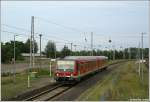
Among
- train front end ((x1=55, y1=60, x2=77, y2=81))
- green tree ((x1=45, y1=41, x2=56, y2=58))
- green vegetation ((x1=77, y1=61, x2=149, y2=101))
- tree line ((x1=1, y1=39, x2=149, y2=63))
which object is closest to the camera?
green vegetation ((x1=77, y1=61, x2=149, y2=101))

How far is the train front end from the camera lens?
30891mm

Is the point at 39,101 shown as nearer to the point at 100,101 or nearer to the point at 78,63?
the point at 100,101

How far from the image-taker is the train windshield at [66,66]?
31.3 m

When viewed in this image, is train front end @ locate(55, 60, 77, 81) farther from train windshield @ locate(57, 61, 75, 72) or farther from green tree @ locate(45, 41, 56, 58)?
green tree @ locate(45, 41, 56, 58)

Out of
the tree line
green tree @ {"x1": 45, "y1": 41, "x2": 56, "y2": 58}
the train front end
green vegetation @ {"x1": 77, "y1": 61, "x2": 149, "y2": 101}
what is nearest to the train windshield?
the train front end

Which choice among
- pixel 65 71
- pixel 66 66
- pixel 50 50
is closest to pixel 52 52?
pixel 50 50

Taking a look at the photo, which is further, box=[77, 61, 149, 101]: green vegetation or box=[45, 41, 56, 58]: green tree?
box=[45, 41, 56, 58]: green tree

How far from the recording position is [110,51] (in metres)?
146

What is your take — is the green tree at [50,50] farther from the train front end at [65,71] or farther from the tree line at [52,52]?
the train front end at [65,71]

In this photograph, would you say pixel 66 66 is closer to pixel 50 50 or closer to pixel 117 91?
pixel 117 91

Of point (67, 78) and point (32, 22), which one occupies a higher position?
point (32, 22)

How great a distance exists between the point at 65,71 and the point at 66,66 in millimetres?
528

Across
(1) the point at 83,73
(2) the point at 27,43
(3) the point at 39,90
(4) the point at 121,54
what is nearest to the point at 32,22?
(1) the point at 83,73

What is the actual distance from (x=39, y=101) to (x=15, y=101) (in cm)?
150
